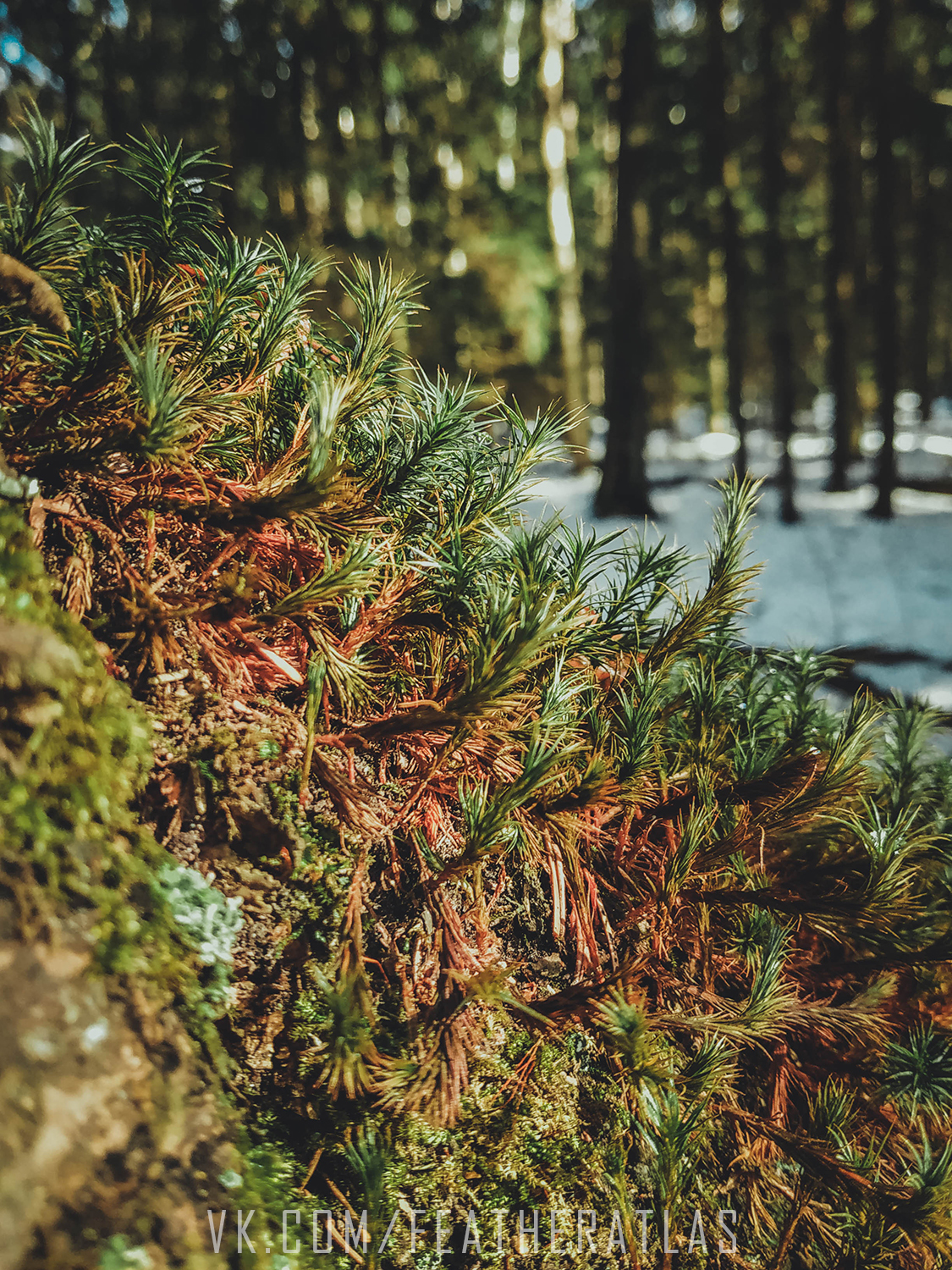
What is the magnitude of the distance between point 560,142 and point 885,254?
6859 millimetres

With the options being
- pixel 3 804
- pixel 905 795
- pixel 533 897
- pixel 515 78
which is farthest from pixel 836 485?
pixel 3 804

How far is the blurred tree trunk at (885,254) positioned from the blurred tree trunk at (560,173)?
531 cm

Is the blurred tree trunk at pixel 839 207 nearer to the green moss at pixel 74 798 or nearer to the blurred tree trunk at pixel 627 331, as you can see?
the blurred tree trunk at pixel 627 331

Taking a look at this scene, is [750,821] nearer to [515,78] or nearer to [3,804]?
[3,804]

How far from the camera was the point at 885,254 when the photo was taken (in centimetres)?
1273

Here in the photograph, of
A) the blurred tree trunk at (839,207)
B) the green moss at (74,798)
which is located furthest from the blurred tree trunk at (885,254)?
the green moss at (74,798)

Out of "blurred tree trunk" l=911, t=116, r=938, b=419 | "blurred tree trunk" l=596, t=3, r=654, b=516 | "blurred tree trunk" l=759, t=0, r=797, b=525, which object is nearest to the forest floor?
"blurred tree trunk" l=596, t=3, r=654, b=516

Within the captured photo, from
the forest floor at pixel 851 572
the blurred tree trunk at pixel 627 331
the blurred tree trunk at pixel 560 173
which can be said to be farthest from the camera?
the blurred tree trunk at pixel 560 173

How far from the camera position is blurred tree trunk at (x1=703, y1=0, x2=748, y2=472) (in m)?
11.4

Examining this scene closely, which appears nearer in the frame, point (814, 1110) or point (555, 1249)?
point (555, 1249)

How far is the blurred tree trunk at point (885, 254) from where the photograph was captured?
12219 mm

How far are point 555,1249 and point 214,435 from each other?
1865 millimetres

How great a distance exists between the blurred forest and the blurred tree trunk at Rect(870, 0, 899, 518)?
0.04m

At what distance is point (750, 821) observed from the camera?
1879mm
